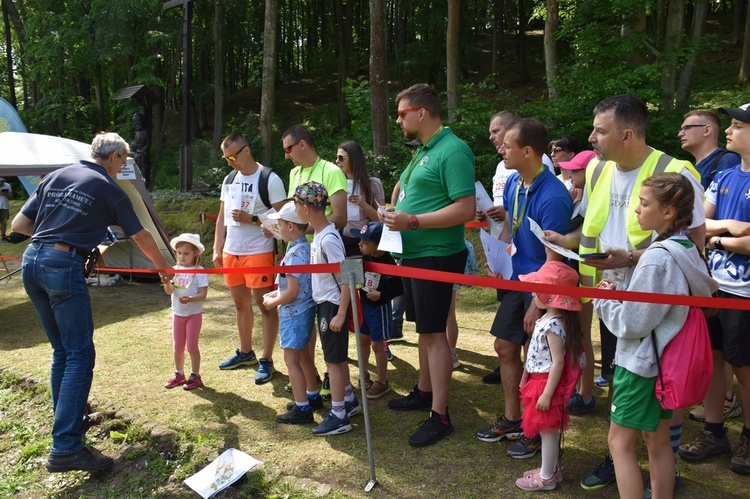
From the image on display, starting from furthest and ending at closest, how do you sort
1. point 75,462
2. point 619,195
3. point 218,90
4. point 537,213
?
point 218,90, point 75,462, point 537,213, point 619,195

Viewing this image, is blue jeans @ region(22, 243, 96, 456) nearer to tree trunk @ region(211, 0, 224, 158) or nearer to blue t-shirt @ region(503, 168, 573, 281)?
blue t-shirt @ region(503, 168, 573, 281)

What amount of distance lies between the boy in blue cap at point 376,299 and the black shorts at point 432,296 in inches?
20.4

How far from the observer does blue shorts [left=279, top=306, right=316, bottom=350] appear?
431 cm

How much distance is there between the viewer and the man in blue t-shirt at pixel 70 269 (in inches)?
160

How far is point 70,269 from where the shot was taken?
4.08m

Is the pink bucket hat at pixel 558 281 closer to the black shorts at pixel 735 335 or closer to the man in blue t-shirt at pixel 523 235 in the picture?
the man in blue t-shirt at pixel 523 235

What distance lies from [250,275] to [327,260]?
4.76ft

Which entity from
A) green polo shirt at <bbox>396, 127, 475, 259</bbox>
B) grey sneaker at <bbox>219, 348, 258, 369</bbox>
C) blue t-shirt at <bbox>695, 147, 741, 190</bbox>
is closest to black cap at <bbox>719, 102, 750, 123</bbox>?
blue t-shirt at <bbox>695, 147, 741, 190</bbox>

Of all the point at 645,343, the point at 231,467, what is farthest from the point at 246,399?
the point at 645,343

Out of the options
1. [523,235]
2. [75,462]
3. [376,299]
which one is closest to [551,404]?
[523,235]

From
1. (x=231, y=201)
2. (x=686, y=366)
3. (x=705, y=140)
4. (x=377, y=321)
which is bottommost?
(x=377, y=321)

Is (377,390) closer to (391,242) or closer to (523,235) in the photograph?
(391,242)

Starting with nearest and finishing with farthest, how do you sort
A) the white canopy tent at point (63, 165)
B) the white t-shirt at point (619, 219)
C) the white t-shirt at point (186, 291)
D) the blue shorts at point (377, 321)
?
the white t-shirt at point (619, 219) < the blue shorts at point (377, 321) < the white t-shirt at point (186, 291) < the white canopy tent at point (63, 165)

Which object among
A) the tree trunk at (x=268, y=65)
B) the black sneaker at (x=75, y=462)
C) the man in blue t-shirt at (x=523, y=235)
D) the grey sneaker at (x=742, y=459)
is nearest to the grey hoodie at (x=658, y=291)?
the man in blue t-shirt at (x=523, y=235)
